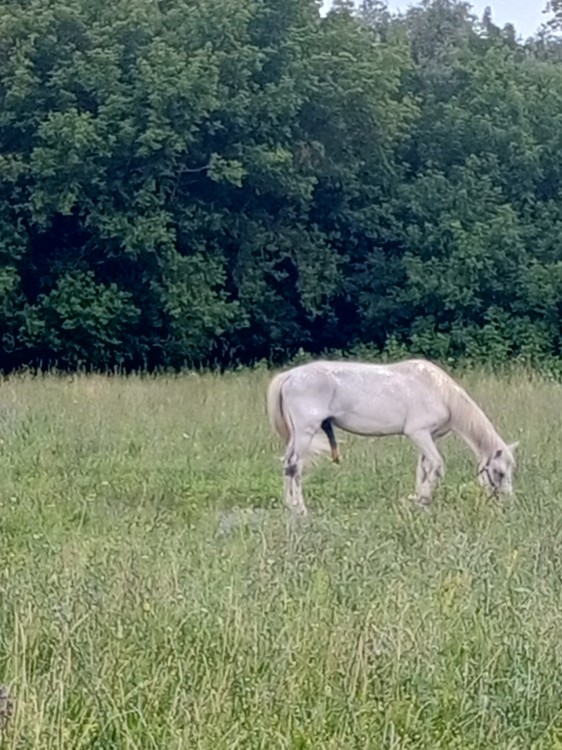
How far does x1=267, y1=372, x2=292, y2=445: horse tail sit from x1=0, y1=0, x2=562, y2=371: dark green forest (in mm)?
12137

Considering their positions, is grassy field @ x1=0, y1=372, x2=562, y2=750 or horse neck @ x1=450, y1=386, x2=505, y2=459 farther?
horse neck @ x1=450, y1=386, x2=505, y2=459

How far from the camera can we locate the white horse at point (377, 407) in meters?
9.29

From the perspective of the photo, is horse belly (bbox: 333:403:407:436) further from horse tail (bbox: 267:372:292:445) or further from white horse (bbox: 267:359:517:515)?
horse tail (bbox: 267:372:292:445)

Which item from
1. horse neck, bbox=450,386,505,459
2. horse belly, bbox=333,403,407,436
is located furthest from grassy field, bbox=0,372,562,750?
horse belly, bbox=333,403,407,436

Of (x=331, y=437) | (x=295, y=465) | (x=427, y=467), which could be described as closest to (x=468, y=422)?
(x=427, y=467)

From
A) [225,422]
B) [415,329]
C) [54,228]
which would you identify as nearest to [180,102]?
[54,228]

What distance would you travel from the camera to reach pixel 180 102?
2150cm

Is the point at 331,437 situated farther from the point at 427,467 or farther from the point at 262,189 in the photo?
the point at 262,189

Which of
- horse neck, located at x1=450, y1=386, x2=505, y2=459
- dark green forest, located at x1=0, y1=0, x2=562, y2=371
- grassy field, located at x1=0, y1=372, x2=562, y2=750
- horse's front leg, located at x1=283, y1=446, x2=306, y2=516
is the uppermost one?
dark green forest, located at x1=0, y1=0, x2=562, y2=371

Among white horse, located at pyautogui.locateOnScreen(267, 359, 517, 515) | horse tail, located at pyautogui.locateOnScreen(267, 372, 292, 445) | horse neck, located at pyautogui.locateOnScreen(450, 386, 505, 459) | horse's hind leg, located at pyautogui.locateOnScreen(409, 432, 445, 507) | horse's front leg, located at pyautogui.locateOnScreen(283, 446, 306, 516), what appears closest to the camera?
horse's hind leg, located at pyautogui.locateOnScreen(409, 432, 445, 507)

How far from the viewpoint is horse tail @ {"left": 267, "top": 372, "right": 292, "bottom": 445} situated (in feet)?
31.0

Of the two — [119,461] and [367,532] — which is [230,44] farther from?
[367,532]

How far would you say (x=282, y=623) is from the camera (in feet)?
15.7

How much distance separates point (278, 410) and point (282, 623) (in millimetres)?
4808
